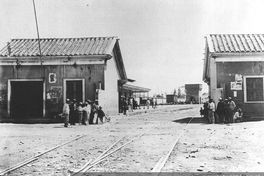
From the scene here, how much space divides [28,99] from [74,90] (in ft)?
10.5

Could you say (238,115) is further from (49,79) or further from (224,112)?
(49,79)

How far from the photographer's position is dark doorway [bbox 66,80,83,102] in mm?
20391

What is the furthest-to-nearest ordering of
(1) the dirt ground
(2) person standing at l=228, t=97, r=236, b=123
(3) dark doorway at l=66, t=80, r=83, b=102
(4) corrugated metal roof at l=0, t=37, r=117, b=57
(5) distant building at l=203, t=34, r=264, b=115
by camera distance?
(4) corrugated metal roof at l=0, t=37, r=117, b=57
(3) dark doorway at l=66, t=80, r=83, b=102
(5) distant building at l=203, t=34, r=264, b=115
(2) person standing at l=228, t=97, r=236, b=123
(1) the dirt ground

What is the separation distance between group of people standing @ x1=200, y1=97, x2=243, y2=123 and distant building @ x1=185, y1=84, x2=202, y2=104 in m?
48.4

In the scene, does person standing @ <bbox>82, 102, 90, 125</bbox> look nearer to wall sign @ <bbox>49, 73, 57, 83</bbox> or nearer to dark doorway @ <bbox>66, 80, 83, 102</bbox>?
dark doorway @ <bbox>66, 80, 83, 102</bbox>

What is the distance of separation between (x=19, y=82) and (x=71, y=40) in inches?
184

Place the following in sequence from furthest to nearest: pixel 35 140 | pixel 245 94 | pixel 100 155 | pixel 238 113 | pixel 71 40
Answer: pixel 71 40 → pixel 245 94 → pixel 238 113 → pixel 35 140 → pixel 100 155

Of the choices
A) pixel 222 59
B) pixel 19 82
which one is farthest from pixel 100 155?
pixel 19 82

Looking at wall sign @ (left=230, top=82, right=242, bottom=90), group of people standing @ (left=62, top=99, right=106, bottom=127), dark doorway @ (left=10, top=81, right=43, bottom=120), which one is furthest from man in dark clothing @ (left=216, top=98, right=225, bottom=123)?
dark doorway @ (left=10, top=81, right=43, bottom=120)

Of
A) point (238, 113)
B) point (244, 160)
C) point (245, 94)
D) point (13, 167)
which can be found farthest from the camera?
point (245, 94)

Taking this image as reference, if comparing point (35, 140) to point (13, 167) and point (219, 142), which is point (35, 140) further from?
point (219, 142)

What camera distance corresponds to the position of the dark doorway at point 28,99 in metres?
21.0

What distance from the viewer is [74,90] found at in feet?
67.3

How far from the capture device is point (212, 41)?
68.5ft
